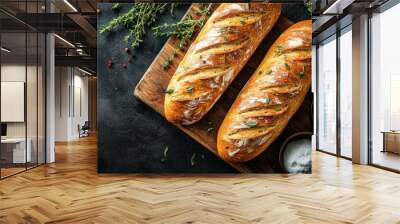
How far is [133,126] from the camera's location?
5895mm

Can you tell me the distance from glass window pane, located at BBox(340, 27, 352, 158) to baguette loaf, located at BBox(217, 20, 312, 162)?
8.78ft

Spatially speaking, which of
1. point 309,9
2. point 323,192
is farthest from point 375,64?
point 323,192

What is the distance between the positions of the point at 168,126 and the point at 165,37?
4.65 feet

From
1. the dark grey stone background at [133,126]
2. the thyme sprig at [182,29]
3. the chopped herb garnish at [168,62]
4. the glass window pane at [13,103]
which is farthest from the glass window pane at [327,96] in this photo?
the glass window pane at [13,103]

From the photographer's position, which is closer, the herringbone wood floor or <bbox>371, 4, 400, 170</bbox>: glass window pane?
the herringbone wood floor

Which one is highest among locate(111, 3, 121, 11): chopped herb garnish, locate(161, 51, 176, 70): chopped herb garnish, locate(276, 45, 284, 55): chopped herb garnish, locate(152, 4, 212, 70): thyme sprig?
locate(111, 3, 121, 11): chopped herb garnish

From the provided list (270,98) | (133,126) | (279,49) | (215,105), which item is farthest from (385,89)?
(133,126)

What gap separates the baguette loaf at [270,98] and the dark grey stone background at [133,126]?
0.33 m

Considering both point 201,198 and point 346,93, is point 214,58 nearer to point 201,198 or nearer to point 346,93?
point 201,198

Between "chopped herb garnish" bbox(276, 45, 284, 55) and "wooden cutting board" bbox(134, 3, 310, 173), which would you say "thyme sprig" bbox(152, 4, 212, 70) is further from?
"chopped herb garnish" bbox(276, 45, 284, 55)

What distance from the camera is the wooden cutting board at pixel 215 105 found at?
19.0 feet

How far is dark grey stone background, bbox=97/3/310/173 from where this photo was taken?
19.3ft

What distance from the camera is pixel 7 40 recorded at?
5.79 m

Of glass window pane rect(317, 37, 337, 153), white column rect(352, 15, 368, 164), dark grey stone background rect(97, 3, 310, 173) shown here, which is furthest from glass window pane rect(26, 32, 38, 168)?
glass window pane rect(317, 37, 337, 153)
